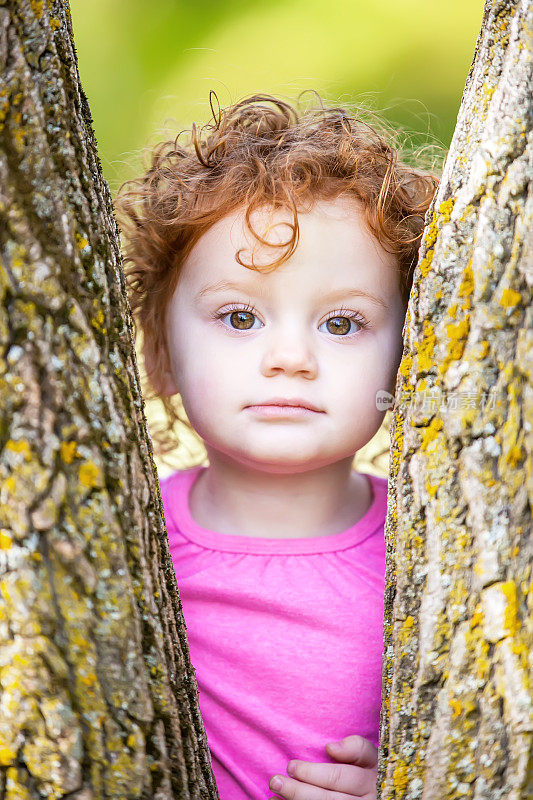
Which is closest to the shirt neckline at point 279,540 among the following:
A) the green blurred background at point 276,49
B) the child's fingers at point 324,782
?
the child's fingers at point 324,782

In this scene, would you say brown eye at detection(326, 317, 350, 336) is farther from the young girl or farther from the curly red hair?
the curly red hair

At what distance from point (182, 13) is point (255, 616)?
678cm

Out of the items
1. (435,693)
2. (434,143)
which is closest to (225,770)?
(435,693)

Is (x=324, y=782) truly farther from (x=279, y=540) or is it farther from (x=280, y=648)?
(x=279, y=540)

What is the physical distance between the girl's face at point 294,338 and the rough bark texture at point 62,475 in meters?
0.57

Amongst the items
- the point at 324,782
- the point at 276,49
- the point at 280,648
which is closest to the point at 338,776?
the point at 324,782

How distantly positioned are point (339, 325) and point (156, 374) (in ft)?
1.87

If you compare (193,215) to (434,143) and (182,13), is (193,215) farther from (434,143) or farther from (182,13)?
(182,13)

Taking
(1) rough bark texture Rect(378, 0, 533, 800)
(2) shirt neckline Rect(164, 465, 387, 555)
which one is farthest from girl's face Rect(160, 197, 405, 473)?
(1) rough bark texture Rect(378, 0, 533, 800)

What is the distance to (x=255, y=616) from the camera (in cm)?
167

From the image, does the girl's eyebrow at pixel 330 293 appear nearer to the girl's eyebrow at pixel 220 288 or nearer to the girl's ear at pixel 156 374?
the girl's eyebrow at pixel 220 288

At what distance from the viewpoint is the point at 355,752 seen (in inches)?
60.5

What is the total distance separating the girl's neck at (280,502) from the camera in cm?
176

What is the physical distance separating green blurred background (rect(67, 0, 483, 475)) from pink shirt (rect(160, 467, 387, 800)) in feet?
17.2
